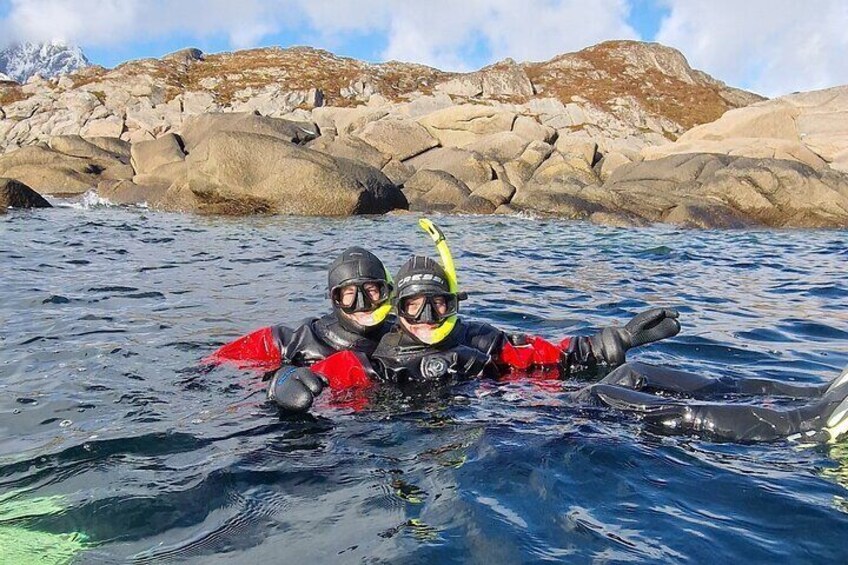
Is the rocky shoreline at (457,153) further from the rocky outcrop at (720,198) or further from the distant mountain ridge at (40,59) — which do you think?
the distant mountain ridge at (40,59)

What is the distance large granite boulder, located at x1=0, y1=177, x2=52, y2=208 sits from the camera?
1986 cm

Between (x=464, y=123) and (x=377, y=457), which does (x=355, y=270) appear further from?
(x=464, y=123)

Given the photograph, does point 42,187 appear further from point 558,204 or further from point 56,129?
point 558,204

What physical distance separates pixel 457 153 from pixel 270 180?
9936 mm

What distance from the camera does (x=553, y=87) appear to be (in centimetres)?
5362

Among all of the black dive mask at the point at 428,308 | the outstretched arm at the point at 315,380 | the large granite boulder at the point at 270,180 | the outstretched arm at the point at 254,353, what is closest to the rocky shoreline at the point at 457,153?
the large granite boulder at the point at 270,180

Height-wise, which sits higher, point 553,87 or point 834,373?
point 553,87

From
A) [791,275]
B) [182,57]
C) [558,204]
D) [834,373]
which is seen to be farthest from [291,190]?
[182,57]

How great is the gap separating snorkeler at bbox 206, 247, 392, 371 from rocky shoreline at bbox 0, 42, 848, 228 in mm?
14974

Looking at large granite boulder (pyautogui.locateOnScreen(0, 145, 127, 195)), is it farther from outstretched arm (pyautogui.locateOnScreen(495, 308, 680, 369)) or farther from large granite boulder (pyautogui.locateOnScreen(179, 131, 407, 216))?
outstretched arm (pyautogui.locateOnScreen(495, 308, 680, 369))

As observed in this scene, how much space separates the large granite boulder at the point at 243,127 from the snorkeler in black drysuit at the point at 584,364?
23827 millimetres

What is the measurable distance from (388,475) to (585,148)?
28217 millimetres

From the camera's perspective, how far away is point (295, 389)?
477 cm

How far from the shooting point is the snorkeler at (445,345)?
18.6ft
